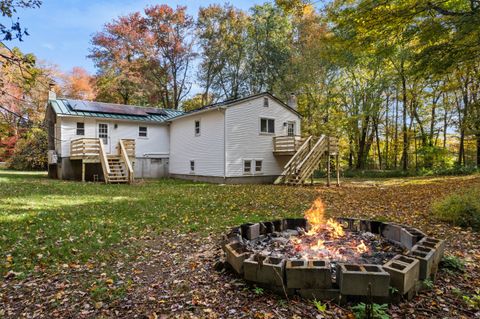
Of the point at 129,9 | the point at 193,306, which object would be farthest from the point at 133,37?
the point at 193,306

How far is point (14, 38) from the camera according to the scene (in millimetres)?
3244

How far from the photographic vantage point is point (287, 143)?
1902 centimetres

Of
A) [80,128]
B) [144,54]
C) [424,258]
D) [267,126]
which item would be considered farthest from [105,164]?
[144,54]

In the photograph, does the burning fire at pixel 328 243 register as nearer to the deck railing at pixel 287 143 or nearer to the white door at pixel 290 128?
the deck railing at pixel 287 143

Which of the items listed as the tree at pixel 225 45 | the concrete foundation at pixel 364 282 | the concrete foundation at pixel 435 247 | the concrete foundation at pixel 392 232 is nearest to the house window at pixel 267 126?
the tree at pixel 225 45

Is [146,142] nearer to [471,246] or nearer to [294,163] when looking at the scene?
[294,163]

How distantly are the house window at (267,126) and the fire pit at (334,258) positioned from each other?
1389 centimetres

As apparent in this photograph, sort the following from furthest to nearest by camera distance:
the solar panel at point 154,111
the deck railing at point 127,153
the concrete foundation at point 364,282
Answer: the solar panel at point 154,111 < the deck railing at point 127,153 < the concrete foundation at point 364,282

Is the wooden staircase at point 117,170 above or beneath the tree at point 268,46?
beneath

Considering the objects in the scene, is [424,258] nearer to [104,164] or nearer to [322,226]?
[322,226]

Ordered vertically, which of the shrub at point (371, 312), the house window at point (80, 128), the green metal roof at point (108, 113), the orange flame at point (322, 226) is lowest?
the shrub at point (371, 312)

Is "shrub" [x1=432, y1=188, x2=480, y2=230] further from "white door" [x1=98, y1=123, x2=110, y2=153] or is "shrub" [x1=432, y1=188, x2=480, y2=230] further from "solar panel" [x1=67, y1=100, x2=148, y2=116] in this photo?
"solar panel" [x1=67, y1=100, x2=148, y2=116]

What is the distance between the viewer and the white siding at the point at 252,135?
17.7 m

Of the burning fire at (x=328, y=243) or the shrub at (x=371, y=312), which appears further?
the burning fire at (x=328, y=243)
